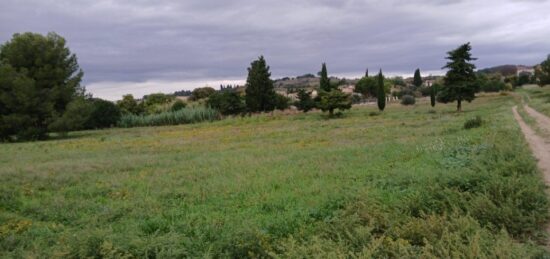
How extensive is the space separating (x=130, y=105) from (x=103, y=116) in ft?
47.6

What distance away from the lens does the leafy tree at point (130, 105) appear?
62500 mm

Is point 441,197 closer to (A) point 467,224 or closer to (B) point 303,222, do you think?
(A) point 467,224

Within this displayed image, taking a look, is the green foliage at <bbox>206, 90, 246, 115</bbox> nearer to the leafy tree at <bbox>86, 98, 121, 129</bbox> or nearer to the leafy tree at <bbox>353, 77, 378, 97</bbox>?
the leafy tree at <bbox>86, 98, 121, 129</bbox>

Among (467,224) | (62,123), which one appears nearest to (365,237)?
(467,224)

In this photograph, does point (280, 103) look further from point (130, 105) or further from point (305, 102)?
point (130, 105)

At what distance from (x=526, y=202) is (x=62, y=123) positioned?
A: 33.6 m

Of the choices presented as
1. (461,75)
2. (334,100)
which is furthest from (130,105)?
(461,75)

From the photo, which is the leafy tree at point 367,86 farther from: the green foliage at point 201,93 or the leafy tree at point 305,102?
the leafy tree at point 305,102

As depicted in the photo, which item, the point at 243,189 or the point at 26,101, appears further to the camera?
the point at 26,101

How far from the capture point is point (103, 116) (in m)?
49.8

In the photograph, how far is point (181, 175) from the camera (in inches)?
464

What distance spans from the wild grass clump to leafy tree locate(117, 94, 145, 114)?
1127 cm

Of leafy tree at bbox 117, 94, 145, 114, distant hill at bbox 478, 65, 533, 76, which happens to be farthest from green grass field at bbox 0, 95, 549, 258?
distant hill at bbox 478, 65, 533, 76

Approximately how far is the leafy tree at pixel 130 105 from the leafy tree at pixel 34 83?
86.3 ft
